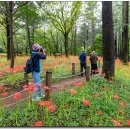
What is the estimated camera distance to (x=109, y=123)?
24.3 ft

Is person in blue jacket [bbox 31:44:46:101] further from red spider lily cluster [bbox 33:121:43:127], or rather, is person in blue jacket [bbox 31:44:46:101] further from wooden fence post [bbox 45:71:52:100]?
red spider lily cluster [bbox 33:121:43:127]

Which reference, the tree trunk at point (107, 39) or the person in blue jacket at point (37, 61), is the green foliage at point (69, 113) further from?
the tree trunk at point (107, 39)

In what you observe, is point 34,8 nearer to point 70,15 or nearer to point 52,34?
point 70,15

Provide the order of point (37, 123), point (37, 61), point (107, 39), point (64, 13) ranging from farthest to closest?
1. point (64, 13)
2. point (107, 39)
3. point (37, 61)
4. point (37, 123)

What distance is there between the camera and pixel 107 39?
41.0 feet

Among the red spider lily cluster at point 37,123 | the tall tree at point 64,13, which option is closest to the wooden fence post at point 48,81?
the red spider lily cluster at point 37,123

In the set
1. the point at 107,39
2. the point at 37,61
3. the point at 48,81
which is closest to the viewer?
the point at 48,81

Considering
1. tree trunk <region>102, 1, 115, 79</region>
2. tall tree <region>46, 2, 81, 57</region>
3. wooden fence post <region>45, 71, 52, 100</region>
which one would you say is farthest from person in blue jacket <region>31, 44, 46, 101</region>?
tall tree <region>46, 2, 81, 57</region>

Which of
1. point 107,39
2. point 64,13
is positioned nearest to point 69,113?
point 107,39

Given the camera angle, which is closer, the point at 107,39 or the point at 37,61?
the point at 37,61

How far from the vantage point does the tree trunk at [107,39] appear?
12.3 m

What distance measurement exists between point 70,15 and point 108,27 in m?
17.6

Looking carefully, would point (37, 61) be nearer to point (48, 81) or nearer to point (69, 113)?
point (48, 81)

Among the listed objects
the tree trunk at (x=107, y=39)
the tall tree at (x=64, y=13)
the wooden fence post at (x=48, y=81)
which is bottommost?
the wooden fence post at (x=48, y=81)
